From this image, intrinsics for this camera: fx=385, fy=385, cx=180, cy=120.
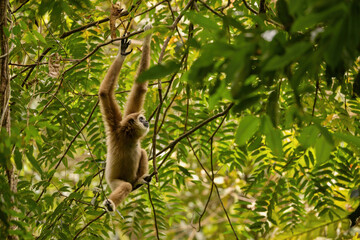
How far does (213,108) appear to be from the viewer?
254 centimetres

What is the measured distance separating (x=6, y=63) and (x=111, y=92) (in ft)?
4.81

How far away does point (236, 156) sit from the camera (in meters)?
4.54

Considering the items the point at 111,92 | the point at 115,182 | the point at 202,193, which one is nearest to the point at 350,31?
the point at 111,92

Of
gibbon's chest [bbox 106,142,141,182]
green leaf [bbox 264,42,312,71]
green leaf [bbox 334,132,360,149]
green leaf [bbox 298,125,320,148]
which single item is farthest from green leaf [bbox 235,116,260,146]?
gibbon's chest [bbox 106,142,141,182]

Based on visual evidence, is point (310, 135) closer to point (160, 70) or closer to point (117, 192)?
point (160, 70)

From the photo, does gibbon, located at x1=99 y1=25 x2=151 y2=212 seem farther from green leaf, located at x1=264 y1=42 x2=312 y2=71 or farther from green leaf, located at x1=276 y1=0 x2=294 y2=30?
green leaf, located at x1=264 y1=42 x2=312 y2=71

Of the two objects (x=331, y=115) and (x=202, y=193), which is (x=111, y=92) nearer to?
(x=331, y=115)

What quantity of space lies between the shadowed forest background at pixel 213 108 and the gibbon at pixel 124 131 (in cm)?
21

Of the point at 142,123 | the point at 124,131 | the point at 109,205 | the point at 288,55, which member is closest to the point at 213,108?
the point at 288,55

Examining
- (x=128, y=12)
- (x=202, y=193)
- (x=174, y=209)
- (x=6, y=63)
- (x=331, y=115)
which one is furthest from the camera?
(x=202, y=193)

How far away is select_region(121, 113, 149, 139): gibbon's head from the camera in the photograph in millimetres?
4286

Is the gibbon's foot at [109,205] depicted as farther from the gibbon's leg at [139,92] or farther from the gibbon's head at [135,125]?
the gibbon's leg at [139,92]

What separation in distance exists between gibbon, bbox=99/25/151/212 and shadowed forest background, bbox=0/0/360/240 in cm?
21

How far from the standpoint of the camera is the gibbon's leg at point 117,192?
145 inches
